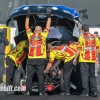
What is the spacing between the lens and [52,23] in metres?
12.6

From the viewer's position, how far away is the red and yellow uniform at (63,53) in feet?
37.4

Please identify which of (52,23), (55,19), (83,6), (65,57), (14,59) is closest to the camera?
(65,57)

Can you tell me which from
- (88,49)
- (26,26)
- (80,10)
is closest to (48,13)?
(26,26)

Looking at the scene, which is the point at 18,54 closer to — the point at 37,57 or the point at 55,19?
the point at 37,57

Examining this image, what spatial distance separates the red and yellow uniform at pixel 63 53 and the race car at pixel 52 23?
1.45ft

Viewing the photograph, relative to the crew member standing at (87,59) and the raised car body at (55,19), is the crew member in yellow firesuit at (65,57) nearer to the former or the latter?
the crew member standing at (87,59)

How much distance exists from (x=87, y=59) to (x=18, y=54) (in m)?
1.80

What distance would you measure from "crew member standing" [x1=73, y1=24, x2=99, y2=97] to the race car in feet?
2.10

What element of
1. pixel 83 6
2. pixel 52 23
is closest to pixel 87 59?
pixel 52 23

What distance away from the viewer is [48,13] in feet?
37.4

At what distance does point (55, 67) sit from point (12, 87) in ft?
3.80

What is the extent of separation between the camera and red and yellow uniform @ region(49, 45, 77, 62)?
37.4ft

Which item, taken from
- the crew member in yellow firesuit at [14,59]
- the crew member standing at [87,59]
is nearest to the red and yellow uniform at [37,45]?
the crew member in yellow firesuit at [14,59]

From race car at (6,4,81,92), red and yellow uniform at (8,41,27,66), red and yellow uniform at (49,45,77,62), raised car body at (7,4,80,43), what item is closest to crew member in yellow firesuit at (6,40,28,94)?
red and yellow uniform at (8,41,27,66)
